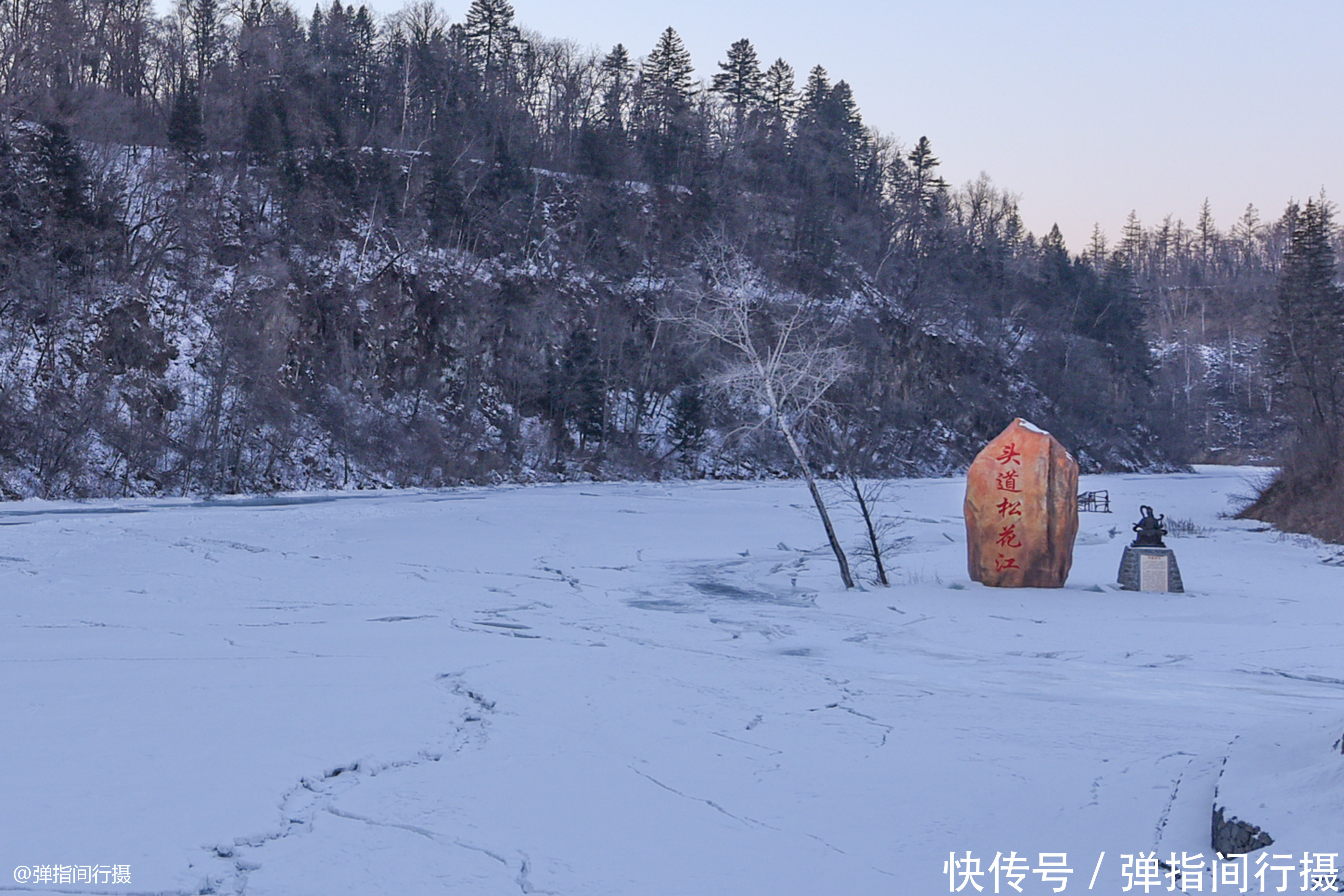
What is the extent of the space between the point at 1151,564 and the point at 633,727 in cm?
987

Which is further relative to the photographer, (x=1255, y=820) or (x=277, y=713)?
(x=277, y=713)

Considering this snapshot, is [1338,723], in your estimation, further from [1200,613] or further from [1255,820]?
[1200,613]

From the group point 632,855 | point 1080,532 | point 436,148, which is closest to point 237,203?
point 436,148

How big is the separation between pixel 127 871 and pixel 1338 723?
219 inches

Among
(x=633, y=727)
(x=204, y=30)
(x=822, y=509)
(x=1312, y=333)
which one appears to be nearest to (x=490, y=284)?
(x=204, y=30)

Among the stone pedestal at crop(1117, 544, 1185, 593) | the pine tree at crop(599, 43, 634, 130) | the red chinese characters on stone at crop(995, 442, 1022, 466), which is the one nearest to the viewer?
the stone pedestal at crop(1117, 544, 1185, 593)

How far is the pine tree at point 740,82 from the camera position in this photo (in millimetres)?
79500

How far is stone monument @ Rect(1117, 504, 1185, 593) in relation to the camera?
46.5 ft

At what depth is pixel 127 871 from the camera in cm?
443

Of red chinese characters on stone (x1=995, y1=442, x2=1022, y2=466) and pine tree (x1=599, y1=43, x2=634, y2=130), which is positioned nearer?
red chinese characters on stone (x1=995, y1=442, x2=1022, y2=466)

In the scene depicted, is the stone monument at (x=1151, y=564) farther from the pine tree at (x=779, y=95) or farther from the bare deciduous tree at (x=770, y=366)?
the pine tree at (x=779, y=95)

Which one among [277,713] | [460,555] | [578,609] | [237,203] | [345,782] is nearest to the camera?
[345,782]
